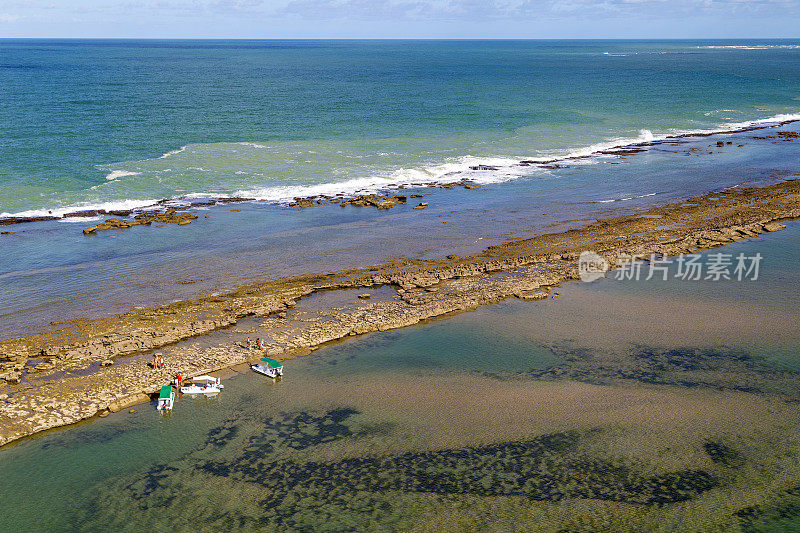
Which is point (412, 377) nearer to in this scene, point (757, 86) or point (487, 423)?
point (487, 423)

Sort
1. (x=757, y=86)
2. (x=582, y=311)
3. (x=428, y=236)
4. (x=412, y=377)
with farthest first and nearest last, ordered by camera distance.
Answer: (x=757, y=86) < (x=428, y=236) < (x=582, y=311) < (x=412, y=377)

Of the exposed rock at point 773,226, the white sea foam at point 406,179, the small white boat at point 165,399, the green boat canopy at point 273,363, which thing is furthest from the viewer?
the white sea foam at point 406,179

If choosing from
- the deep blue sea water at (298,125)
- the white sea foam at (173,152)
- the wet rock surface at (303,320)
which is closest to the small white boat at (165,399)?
the wet rock surface at (303,320)

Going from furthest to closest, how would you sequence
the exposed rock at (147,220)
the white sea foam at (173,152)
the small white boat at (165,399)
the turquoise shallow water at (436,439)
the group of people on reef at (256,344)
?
1. the white sea foam at (173,152)
2. the exposed rock at (147,220)
3. the group of people on reef at (256,344)
4. the small white boat at (165,399)
5. the turquoise shallow water at (436,439)

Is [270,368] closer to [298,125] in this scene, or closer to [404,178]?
[404,178]

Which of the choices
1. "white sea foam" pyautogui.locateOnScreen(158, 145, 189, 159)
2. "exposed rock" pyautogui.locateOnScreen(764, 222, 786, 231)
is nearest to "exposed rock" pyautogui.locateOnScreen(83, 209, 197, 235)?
"white sea foam" pyautogui.locateOnScreen(158, 145, 189, 159)

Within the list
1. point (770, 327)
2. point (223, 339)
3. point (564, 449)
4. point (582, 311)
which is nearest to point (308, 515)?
point (564, 449)

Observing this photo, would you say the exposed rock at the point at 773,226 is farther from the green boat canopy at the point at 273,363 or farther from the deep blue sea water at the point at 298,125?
the green boat canopy at the point at 273,363

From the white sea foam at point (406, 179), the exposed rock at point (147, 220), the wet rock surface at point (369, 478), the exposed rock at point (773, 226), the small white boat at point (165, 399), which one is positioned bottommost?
the wet rock surface at point (369, 478)
